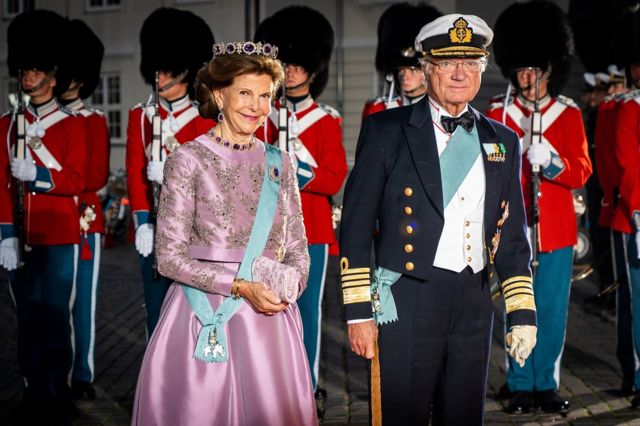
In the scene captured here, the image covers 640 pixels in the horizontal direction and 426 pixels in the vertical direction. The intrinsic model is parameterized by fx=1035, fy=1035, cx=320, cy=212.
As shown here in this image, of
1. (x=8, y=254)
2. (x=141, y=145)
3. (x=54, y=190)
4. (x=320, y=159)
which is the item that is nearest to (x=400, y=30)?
(x=320, y=159)

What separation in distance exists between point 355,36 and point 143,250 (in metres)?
13.9

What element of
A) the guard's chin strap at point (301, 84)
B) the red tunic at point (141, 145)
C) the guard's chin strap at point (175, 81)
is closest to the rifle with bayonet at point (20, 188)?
the red tunic at point (141, 145)

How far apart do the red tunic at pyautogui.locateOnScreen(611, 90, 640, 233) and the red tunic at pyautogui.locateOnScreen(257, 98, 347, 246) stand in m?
1.63

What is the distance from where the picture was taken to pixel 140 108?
594cm

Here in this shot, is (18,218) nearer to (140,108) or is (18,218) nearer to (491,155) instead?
(140,108)

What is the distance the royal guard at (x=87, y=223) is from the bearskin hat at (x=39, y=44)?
3.3 inches

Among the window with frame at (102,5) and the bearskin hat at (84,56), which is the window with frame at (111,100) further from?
the bearskin hat at (84,56)

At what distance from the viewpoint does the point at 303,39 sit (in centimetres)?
663

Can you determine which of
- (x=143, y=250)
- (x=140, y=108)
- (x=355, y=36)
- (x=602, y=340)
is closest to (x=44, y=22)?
(x=140, y=108)

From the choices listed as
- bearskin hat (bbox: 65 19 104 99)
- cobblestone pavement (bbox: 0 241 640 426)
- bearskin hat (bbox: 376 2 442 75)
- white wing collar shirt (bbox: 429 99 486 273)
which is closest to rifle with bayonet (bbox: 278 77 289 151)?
bearskin hat (bbox: 376 2 442 75)

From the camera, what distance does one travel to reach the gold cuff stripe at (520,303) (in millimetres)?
3738

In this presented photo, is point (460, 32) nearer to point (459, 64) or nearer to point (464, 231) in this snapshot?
point (459, 64)

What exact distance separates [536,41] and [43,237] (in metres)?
3.19

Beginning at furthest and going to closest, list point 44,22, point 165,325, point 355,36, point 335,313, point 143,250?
point 355,36, point 335,313, point 44,22, point 143,250, point 165,325
